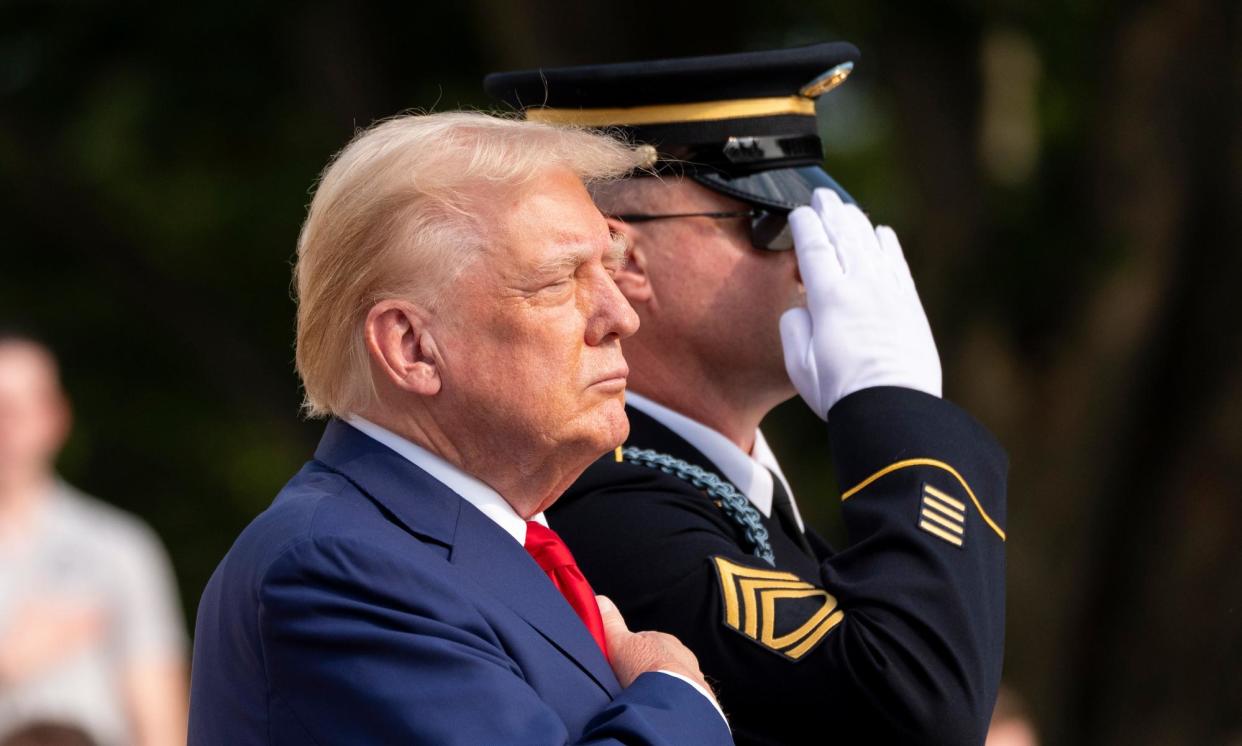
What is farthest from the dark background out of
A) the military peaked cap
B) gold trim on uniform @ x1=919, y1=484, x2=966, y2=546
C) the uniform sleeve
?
the uniform sleeve

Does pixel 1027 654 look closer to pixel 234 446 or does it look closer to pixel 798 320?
pixel 798 320

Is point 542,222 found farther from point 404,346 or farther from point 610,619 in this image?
point 610,619

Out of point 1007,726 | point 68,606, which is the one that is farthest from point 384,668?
point 68,606

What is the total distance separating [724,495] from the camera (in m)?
2.81

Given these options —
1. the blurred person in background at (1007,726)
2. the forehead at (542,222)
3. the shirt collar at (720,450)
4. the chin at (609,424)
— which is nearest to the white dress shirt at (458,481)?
the chin at (609,424)

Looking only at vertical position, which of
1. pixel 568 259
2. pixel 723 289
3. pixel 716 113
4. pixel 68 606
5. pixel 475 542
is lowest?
pixel 68 606

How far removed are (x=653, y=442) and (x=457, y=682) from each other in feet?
3.13

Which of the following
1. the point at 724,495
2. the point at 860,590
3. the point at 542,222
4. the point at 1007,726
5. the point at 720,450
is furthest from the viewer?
the point at 1007,726

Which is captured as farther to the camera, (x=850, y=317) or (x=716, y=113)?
(x=716, y=113)

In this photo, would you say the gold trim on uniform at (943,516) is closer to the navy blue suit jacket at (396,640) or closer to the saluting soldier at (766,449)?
the saluting soldier at (766,449)

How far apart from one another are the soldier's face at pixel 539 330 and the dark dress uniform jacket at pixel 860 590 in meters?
0.33

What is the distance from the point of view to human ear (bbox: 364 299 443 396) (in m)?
2.27

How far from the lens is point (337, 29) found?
8289 millimetres

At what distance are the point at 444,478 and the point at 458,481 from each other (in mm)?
18
